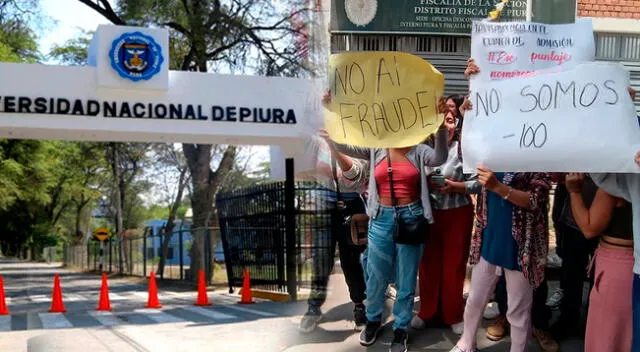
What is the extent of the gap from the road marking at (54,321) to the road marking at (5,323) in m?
0.30

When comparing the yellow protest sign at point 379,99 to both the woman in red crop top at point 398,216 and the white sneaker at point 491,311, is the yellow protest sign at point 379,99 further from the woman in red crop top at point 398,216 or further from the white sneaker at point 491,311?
the white sneaker at point 491,311

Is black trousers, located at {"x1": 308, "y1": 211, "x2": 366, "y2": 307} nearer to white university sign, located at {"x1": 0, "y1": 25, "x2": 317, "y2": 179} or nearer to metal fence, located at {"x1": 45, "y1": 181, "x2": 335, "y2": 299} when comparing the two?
metal fence, located at {"x1": 45, "y1": 181, "x2": 335, "y2": 299}

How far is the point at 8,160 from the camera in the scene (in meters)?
8.98

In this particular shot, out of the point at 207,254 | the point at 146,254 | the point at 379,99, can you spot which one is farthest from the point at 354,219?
the point at 146,254

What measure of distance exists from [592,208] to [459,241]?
429mm

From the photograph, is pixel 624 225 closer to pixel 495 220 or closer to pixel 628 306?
pixel 628 306

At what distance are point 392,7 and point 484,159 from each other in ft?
1.66

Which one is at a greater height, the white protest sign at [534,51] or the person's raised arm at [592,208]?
the white protest sign at [534,51]

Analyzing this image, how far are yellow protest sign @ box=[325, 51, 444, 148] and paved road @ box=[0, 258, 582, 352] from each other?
0.46m

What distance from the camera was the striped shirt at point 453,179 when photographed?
2.19 metres

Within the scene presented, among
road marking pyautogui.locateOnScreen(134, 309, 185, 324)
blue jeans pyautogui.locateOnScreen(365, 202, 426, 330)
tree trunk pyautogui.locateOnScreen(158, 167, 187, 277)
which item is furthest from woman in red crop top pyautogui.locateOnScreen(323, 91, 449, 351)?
road marking pyautogui.locateOnScreen(134, 309, 185, 324)

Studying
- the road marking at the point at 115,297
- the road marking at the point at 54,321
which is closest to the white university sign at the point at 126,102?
the road marking at the point at 54,321

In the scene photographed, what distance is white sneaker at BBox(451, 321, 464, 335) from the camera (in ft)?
8.05

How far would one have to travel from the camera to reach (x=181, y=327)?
625 centimetres
